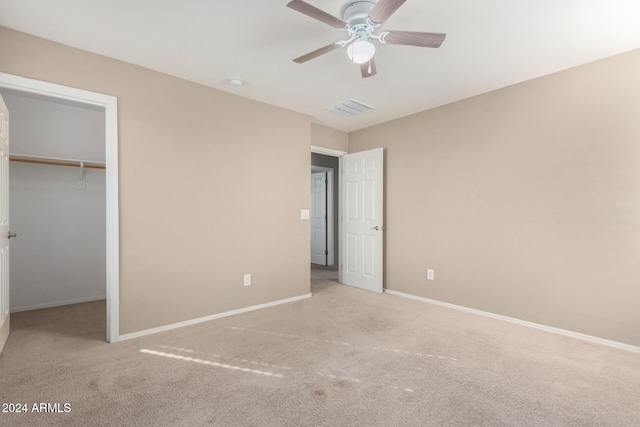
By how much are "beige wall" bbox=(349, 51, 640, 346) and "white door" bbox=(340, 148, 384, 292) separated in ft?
1.16

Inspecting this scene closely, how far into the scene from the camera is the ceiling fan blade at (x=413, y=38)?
1.94 metres

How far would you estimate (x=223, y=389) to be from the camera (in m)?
1.95

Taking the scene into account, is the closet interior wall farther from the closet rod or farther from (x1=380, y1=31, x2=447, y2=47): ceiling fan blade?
(x1=380, y1=31, x2=447, y2=47): ceiling fan blade

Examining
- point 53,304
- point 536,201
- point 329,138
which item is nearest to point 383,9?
point 536,201

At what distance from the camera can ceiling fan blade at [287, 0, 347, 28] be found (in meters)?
1.64

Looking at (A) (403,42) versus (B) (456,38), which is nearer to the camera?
(A) (403,42)

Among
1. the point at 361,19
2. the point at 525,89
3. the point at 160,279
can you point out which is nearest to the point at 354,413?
the point at 160,279

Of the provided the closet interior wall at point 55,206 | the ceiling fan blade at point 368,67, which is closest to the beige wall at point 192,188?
the closet interior wall at point 55,206

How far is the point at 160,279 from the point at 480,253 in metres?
3.34

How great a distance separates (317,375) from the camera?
2129 mm

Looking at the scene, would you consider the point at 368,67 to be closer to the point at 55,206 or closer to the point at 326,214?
the point at 55,206

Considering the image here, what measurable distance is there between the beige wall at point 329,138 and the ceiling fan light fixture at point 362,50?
240cm

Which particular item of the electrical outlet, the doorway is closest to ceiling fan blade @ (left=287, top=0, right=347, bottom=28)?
the electrical outlet

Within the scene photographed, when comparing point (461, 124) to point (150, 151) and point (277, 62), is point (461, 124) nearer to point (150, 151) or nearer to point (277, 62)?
point (277, 62)
